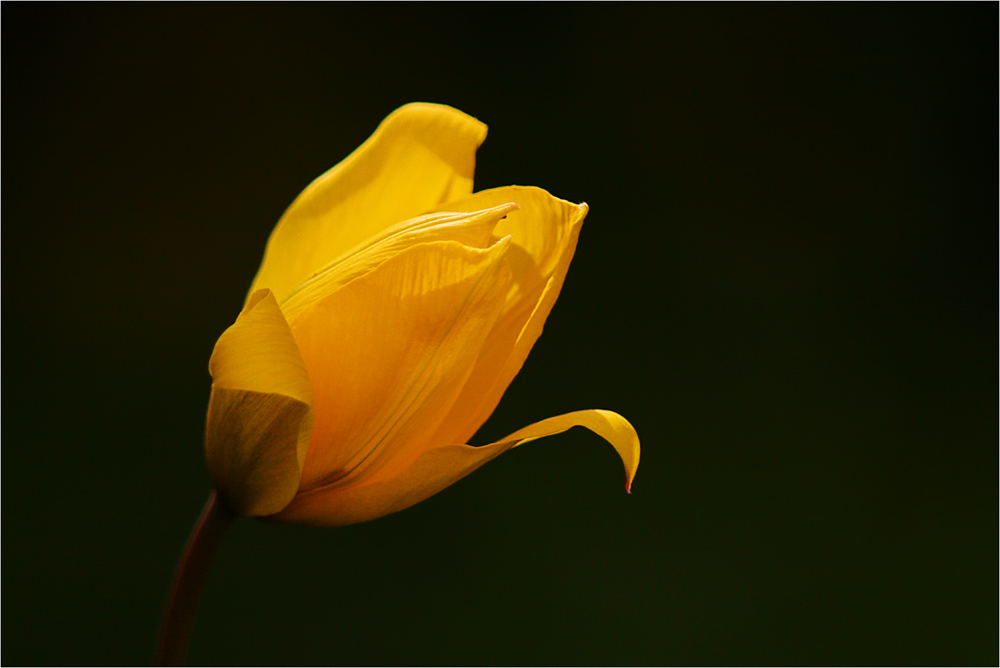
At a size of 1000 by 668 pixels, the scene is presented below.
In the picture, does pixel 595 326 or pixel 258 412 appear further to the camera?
pixel 595 326

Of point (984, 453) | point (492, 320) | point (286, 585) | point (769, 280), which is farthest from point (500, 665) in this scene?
point (492, 320)

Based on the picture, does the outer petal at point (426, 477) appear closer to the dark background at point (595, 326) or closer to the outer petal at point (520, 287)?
the outer petal at point (520, 287)

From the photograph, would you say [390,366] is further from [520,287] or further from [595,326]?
[595,326]

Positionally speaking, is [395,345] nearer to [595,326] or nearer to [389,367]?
[389,367]

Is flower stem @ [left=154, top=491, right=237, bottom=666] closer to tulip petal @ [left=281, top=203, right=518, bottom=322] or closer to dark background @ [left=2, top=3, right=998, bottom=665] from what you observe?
tulip petal @ [left=281, top=203, right=518, bottom=322]

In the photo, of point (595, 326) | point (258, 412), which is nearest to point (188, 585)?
point (258, 412)

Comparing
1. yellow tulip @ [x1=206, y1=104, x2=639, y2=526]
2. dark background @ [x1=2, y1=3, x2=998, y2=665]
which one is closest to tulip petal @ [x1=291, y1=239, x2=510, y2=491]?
yellow tulip @ [x1=206, y1=104, x2=639, y2=526]

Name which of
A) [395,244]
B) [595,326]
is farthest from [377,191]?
[595,326]

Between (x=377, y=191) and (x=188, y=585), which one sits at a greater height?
(x=377, y=191)
